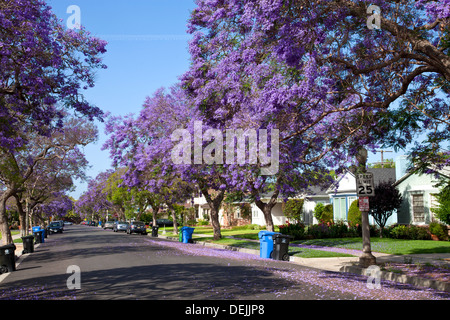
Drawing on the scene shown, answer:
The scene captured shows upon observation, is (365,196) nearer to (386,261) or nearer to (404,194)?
(386,261)

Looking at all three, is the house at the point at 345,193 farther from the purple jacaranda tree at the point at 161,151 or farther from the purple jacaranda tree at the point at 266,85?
the purple jacaranda tree at the point at 266,85

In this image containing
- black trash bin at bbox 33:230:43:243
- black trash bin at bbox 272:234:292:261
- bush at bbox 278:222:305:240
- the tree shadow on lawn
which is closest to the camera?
the tree shadow on lawn

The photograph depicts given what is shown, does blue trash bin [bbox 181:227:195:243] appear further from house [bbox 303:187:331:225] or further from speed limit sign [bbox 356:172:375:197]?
speed limit sign [bbox 356:172:375:197]

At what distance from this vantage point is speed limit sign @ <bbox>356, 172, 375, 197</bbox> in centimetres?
1495

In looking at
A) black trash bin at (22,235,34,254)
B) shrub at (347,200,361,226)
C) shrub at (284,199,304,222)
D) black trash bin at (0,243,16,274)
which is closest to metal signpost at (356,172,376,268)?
black trash bin at (0,243,16,274)

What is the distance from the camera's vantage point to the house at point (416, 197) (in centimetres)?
2788

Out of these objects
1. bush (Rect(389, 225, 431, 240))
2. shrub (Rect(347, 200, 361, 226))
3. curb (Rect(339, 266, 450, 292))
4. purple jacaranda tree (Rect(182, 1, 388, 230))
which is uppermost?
purple jacaranda tree (Rect(182, 1, 388, 230))

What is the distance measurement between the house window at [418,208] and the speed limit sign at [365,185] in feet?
51.3

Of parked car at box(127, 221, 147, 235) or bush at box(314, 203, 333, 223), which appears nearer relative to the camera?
bush at box(314, 203, 333, 223)

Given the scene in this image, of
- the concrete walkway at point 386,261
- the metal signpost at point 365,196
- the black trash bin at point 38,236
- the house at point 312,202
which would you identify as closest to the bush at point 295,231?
the concrete walkway at point 386,261

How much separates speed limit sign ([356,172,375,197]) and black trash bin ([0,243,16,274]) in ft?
40.8

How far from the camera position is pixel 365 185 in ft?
49.2
